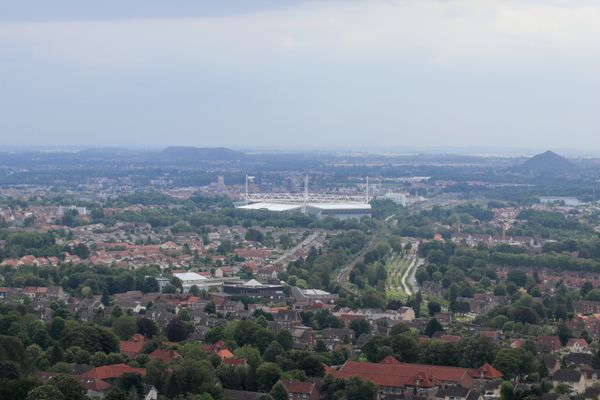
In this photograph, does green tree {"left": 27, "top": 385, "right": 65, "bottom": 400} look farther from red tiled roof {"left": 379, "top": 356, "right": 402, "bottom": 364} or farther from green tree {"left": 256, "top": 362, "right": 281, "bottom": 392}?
red tiled roof {"left": 379, "top": 356, "right": 402, "bottom": 364}

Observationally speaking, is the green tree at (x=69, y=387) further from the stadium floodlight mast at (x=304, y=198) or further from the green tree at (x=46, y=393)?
the stadium floodlight mast at (x=304, y=198)

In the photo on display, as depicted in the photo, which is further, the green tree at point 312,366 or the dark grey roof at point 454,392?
the green tree at point 312,366

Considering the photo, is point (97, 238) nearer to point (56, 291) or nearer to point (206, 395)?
point (56, 291)

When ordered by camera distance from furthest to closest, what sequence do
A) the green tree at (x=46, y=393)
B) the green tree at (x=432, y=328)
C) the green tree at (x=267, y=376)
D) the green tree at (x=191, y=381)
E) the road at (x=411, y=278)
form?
the road at (x=411, y=278)
the green tree at (x=432, y=328)
the green tree at (x=267, y=376)
the green tree at (x=191, y=381)
the green tree at (x=46, y=393)

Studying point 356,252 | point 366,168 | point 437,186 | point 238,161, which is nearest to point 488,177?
point 437,186

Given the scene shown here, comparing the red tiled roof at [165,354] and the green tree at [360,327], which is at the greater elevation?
the red tiled roof at [165,354]

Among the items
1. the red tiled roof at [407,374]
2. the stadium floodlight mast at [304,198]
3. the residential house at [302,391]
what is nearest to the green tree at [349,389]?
→ the residential house at [302,391]

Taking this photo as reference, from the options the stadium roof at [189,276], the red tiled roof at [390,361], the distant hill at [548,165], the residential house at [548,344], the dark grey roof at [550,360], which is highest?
the red tiled roof at [390,361]

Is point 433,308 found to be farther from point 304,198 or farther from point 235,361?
point 304,198

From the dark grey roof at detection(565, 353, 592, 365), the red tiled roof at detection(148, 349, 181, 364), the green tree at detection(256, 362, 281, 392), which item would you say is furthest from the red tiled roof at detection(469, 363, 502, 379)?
the red tiled roof at detection(148, 349, 181, 364)

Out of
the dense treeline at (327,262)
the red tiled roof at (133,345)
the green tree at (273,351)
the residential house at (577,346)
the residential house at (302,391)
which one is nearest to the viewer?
the residential house at (302,391)
